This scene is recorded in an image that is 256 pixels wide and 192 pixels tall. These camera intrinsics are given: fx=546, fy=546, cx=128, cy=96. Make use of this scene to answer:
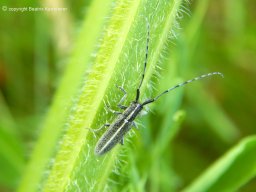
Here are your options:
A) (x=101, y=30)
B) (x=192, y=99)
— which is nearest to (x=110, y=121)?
(x=101, y=30)

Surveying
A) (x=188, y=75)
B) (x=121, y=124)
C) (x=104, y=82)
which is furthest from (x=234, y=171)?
(x=188, y=75)

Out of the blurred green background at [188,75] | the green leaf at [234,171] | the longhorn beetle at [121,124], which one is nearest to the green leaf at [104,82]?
the longhorn beetle at [121,124]

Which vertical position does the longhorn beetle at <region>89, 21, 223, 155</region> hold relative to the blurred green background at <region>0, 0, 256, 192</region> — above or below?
above

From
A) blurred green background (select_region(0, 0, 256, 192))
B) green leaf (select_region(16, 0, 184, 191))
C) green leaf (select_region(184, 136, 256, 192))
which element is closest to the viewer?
green leaf (select_region(16, 0, 184, 191))

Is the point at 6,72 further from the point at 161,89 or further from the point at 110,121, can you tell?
→ the point at 110,121

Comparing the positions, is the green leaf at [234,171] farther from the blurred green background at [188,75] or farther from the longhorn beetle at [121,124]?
the blurred green background at [188,75]

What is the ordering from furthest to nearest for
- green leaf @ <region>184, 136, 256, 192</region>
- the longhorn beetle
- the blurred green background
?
the blurred green background < green leaf @ <region>184, 136, 256, 192</region> < the longhorn beetle

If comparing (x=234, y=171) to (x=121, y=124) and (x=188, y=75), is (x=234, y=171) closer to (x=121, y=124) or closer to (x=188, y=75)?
(x=121, y=124)

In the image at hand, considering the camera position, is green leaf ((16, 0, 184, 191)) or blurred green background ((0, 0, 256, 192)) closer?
green leaf ((16, 0, 184, 191))

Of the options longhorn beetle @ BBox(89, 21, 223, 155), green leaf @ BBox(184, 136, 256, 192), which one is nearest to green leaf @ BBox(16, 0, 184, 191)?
longhorn beetle @ BBox(89, 21, 223, 155)

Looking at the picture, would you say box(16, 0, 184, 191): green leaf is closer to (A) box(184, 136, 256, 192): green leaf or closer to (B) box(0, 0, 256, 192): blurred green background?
(A) box(184, 136, 256, 192): green leaf
